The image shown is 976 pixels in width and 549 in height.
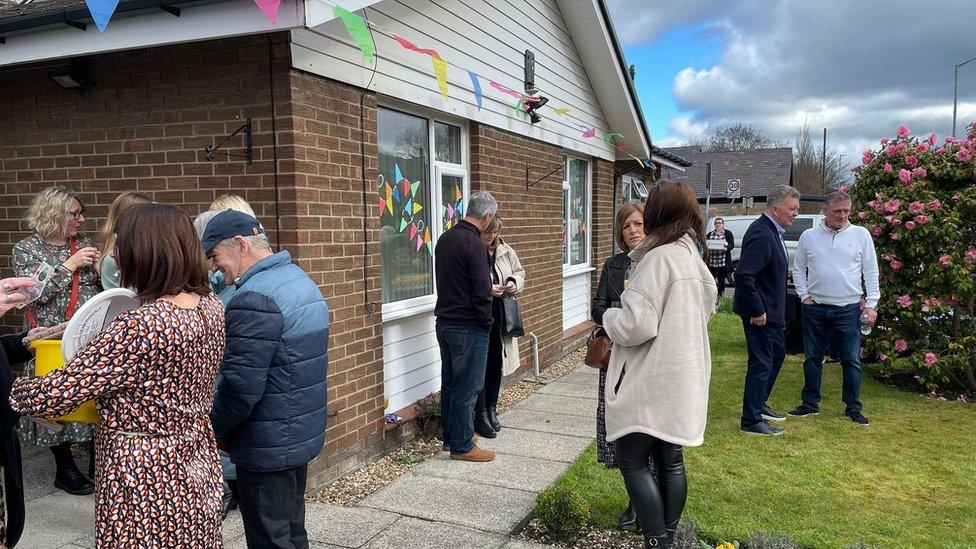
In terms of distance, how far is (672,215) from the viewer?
3.05 m

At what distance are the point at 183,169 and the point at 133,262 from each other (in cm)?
226

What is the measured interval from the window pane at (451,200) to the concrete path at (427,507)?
1.98m

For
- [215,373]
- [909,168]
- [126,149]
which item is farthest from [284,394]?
[909,168]

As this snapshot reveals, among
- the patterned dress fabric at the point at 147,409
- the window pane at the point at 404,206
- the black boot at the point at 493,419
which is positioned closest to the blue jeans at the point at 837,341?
the black boot at the point at 493,419

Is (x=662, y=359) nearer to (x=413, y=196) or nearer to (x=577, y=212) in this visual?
(x=413, y=196)

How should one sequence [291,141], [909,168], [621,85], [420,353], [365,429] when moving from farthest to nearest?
[621,85] < [909,168] < [420,353] < [365,429] < [291,141]

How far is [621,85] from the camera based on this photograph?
9430 millimetres

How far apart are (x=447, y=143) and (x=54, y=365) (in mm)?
4372

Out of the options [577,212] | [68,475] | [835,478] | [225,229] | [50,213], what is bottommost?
[835,478]

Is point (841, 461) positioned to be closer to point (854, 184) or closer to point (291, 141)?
point (854, 184)

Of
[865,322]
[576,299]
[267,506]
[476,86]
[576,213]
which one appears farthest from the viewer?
[576,299]

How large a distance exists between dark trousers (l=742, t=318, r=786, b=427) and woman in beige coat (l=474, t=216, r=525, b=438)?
1.92 m

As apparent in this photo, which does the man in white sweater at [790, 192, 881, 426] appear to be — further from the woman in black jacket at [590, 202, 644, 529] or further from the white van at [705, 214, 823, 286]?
the white van at [705, 214, 823, 286]

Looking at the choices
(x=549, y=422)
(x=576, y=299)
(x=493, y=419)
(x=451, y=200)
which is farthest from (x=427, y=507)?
(x=576, y=299)
